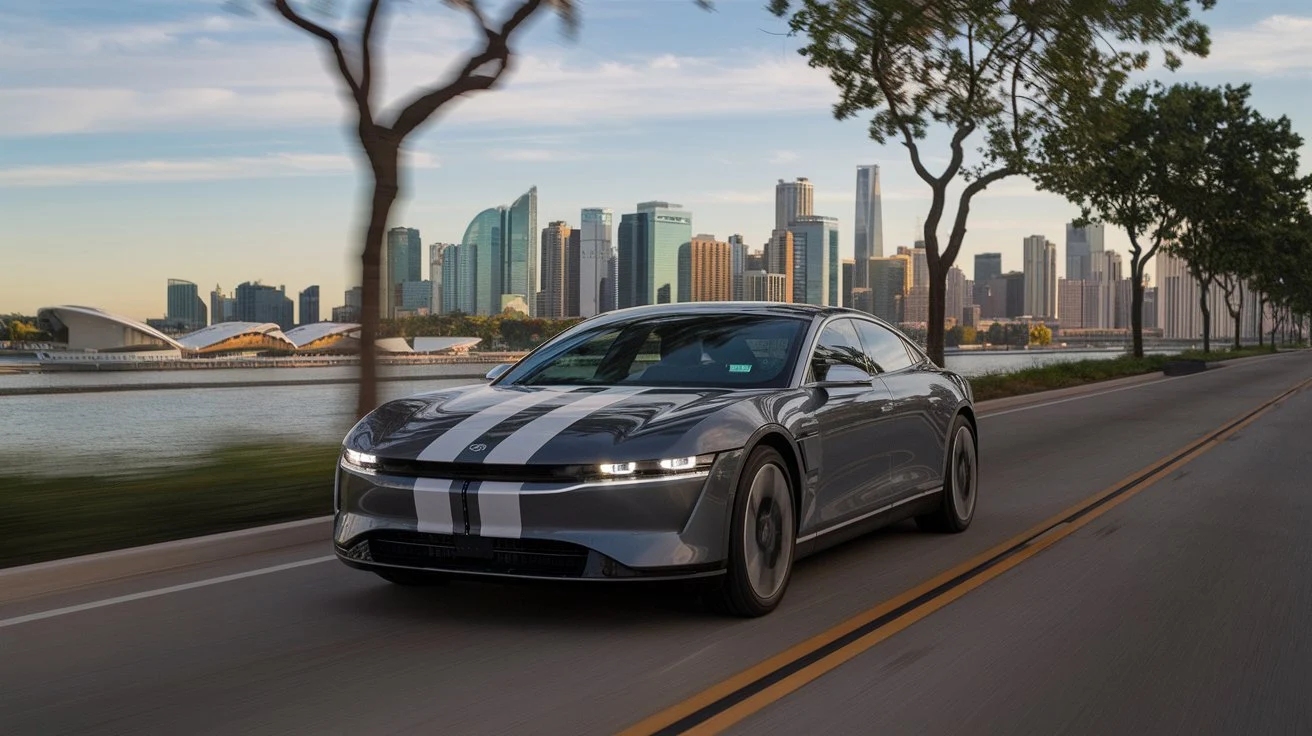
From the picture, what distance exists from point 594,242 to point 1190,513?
1461 inches

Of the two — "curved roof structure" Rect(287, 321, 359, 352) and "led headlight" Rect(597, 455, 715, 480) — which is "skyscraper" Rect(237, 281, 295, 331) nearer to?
"curved roof structure" Rect(287, 321, 359, 352)

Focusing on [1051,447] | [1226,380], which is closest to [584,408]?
[1051,447]

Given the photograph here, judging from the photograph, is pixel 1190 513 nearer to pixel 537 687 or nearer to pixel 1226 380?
pixel 537 687

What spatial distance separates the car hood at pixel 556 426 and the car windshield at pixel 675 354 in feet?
0.93

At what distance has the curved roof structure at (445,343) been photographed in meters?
62.3

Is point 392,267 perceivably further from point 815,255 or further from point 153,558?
point 815,255

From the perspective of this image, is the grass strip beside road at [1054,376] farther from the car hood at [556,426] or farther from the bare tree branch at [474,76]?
the car hood at [556,426]

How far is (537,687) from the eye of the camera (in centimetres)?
470

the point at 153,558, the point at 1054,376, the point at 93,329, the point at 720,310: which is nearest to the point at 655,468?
the point at 720,310

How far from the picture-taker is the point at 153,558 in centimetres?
713

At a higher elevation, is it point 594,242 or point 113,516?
point 594,242

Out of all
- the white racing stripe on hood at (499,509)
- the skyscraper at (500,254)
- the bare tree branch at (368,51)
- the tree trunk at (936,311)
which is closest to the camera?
the white racing stripe on hood at (499,509)

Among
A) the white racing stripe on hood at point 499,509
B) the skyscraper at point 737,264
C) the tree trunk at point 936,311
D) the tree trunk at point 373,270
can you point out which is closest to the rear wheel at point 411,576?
the white racing stripe on hood at point 499,509

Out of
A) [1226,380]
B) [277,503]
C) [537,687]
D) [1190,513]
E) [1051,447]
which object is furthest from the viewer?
[1226,380]
